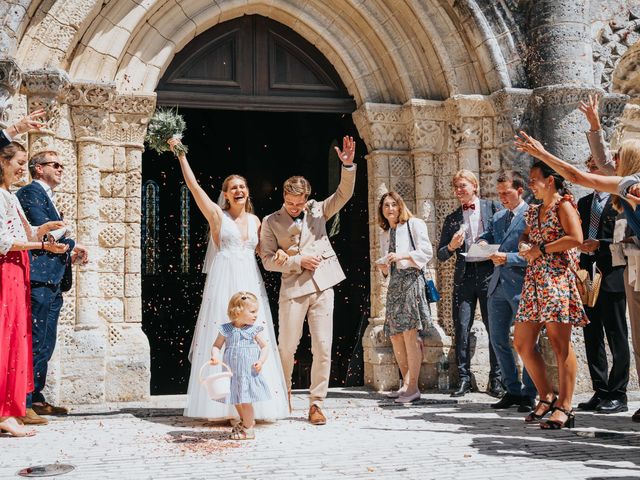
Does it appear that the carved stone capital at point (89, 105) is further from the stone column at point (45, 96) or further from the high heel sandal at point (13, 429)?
the high heel sandal at point (13, 429)

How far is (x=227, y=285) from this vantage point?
224 inches

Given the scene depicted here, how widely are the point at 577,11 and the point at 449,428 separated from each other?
182 inches

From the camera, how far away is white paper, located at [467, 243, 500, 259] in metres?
6.07

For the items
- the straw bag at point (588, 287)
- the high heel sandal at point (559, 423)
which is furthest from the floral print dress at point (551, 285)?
the high heel sandal at point (559, 423)

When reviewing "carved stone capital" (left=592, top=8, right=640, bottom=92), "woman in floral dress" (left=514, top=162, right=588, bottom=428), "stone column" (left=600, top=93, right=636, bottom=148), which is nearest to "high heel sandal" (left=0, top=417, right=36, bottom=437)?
"woman in floral dress" (left=514, top=162, right=588, bottom=428)

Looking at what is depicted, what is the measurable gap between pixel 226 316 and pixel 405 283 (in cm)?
188

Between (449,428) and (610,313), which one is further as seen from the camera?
(610,313)

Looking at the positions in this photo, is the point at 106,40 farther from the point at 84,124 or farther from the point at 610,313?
the point at 610,313

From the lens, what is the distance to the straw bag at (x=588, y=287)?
18.5ft

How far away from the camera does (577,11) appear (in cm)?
768

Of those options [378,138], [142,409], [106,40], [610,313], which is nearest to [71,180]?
[106,40]

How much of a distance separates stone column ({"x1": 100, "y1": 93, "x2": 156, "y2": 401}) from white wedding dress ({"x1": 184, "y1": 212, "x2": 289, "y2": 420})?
1.42 metres

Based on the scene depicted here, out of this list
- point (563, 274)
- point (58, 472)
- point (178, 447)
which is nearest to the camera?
point (58, 472)

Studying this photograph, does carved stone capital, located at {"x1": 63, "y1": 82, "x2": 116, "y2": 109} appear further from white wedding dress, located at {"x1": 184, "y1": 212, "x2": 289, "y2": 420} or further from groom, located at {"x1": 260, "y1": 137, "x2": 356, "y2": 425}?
groom, located at {"x1": 260, "y1": 137, "x2": 356, "y2": 425}
